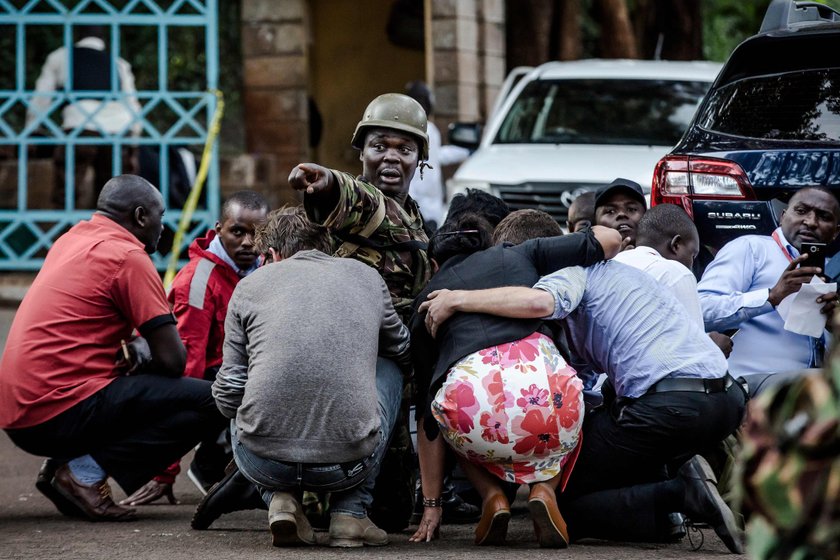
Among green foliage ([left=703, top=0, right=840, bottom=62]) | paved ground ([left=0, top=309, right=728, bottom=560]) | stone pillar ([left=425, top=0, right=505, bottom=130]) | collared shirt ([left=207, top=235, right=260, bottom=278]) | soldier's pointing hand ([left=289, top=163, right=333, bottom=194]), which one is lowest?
paved ground ([left=0, top=309, right=728, bottom=560])

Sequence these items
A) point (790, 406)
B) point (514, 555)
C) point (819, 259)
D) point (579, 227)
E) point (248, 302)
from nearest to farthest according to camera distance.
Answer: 1. point (790, 406)
2. point (514, 555)
3. point (248, 302)
4. point (819, 259)
5. point (579, 227)

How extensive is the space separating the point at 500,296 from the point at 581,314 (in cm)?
41

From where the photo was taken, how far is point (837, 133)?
6125mm

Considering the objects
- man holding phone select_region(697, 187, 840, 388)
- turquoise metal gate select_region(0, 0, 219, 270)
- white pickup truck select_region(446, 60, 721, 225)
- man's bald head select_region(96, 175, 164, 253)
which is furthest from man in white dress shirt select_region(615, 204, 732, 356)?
turquoise metal gate select_region(0, 0, 219, 270)

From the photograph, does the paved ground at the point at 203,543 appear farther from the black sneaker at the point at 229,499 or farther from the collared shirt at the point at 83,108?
the collared shirt at the point at 83,108

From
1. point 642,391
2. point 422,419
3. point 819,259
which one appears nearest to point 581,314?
point 642,391

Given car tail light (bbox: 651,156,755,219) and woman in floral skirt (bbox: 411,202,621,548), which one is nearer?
woman in floral skirt (bbox: 411,202,621,548)

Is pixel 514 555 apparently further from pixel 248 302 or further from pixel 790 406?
pixel 790 406

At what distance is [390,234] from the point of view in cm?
559

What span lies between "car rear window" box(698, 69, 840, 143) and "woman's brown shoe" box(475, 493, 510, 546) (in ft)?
7.46

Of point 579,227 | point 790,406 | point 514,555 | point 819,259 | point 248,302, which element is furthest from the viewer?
point 579,227

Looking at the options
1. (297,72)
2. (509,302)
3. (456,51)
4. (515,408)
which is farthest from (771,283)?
(297,72)

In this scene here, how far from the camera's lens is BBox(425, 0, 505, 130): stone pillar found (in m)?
14.6

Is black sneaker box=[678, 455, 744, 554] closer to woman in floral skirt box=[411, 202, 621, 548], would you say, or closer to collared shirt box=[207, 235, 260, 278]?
woman in floral skirt box=[411, 202, 621, 548]
